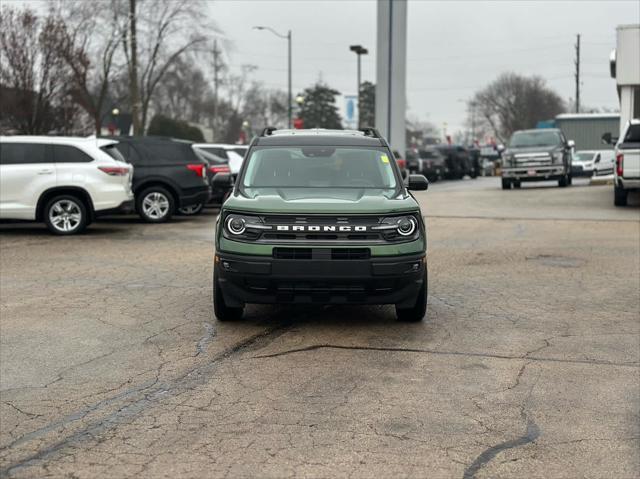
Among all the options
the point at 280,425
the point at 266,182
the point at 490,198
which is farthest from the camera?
the point at 490,198

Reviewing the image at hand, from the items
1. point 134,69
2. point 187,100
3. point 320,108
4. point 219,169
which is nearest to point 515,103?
point 320,108

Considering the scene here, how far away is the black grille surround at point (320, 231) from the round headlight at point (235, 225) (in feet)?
0.17

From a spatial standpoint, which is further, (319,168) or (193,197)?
(193,197)

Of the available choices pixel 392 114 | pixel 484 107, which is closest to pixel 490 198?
pixel 392 114

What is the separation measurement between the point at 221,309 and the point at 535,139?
25.6 metres

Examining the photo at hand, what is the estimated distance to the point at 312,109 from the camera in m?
120

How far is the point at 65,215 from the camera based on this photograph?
15.3 m

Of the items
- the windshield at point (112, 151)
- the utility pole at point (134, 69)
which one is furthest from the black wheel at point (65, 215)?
the utility pole at point (134, 69)

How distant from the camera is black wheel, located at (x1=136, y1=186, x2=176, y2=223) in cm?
1772

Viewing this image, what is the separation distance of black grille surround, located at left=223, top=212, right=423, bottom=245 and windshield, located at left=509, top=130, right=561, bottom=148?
25.0 metres

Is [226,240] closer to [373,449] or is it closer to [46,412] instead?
[46,412]

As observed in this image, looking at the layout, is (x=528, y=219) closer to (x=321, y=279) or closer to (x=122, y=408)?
(x=321, y=279)

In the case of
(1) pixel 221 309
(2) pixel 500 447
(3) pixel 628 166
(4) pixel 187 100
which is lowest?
(2) pixel 500 447

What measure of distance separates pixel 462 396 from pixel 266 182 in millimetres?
3404
